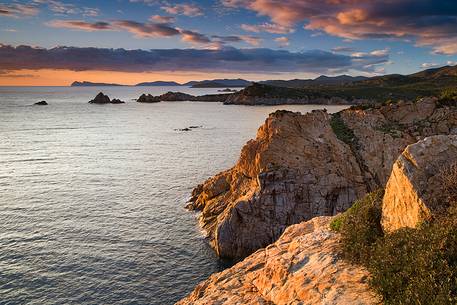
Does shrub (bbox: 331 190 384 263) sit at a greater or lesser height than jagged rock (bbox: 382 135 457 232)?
lesser

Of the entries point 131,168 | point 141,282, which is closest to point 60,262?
point 141,282

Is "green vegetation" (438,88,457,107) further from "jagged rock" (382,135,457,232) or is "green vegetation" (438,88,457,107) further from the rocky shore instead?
"jagged rock" (382,135,457,232)

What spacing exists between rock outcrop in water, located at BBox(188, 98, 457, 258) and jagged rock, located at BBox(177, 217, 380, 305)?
19039 mm

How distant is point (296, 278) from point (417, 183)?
190 inches

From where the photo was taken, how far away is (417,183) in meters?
11.1

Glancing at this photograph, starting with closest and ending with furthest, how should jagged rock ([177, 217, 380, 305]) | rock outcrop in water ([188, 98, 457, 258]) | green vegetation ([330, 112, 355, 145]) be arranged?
jagged rock ([177, 217, 380, 305]), rock outcrop in water ([188, 98, 457, 258]), green vegetation ([330, 112, 355, 145])

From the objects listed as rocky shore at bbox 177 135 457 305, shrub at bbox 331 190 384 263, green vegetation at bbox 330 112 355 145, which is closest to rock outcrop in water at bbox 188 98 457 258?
green vegetation at bbox 330 112 355 145

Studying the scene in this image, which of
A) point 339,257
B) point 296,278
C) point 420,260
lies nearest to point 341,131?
point 339,257

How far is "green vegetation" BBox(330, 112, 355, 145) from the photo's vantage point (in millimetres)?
42594

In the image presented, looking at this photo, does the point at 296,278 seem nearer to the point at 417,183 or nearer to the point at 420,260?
the point at 420,260

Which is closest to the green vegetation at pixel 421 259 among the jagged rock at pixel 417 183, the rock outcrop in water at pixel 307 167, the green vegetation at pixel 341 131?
the jagged rock at pixel 417 183

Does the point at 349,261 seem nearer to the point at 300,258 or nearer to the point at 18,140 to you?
the point at 300,258

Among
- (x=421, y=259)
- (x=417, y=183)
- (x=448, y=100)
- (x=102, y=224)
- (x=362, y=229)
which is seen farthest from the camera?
(x=448, y=100)

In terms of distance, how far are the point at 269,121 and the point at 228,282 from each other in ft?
91.1
